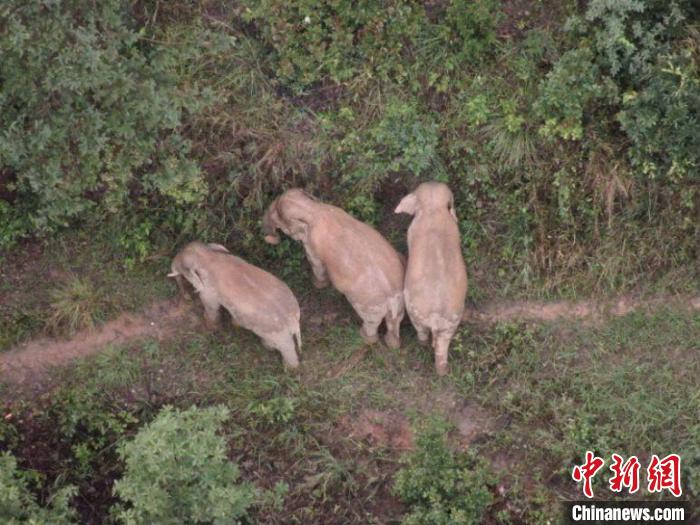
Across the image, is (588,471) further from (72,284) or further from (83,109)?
(83,109)

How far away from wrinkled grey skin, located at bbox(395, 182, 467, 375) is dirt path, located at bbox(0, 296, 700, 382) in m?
0.77

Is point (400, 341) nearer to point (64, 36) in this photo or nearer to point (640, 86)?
point (640, 86)

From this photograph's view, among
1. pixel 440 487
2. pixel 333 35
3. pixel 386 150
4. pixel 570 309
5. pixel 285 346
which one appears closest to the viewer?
pixel 440 487

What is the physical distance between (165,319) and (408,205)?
2809 millimetres

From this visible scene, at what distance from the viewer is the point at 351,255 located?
9.55 m

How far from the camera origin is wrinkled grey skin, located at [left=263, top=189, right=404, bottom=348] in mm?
9531

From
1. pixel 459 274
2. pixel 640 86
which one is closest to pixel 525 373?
pixel 459 274

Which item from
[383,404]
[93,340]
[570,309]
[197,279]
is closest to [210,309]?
[197,279]

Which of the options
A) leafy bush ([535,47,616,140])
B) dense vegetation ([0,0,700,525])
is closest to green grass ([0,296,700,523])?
dense vegetation ([0,0,700,525])

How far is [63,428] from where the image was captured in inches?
372

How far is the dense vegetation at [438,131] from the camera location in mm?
9641

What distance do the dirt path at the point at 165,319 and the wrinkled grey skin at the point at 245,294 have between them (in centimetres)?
63

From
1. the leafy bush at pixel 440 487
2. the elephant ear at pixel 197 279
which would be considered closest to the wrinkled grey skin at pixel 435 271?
the leafy bush at pixel 440 487

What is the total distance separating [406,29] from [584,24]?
5.86ft
